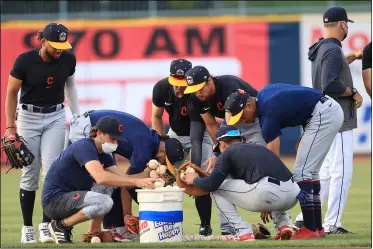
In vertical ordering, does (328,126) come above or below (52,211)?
above

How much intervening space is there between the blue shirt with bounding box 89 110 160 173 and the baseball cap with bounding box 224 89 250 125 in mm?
976

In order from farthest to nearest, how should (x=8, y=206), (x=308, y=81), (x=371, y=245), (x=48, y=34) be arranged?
(x=308, y=81) < (x=8, y=206) < (x=48, y=34) < (x=371, y=245)

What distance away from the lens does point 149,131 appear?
34.6 feet

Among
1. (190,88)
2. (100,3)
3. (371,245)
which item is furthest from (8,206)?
(100,3)

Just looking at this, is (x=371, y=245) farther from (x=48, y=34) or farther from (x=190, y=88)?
(x=48, y=34)

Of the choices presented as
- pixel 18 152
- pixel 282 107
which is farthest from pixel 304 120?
pixel 18 152

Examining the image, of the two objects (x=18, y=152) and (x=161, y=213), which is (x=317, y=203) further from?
(x=18, y=152)

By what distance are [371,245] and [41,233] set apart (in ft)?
11.1

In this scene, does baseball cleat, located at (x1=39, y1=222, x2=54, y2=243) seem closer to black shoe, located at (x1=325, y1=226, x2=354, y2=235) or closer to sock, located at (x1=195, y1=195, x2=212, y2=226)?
sock, located at (x1=195, y1=195, x2=212, y2=226)

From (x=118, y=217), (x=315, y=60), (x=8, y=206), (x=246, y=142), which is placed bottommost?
(x=8, y=206)

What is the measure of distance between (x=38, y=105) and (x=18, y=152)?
2.02 feet

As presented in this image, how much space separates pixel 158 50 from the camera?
23578mm

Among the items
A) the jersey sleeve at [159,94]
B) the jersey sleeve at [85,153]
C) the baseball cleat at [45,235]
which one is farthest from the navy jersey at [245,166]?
the jersey sleeve at [159,94]

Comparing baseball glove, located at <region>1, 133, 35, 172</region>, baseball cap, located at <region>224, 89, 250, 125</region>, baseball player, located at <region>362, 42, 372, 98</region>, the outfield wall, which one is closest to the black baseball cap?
baseball cap, located at <region>224, 89, 250, 125</region>
